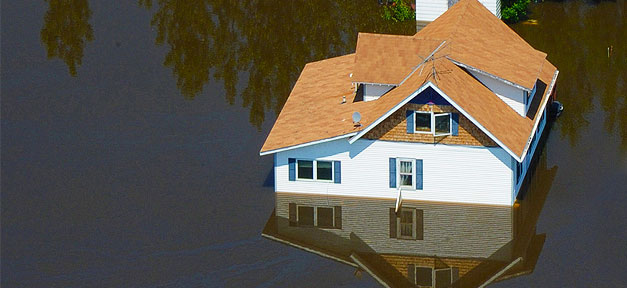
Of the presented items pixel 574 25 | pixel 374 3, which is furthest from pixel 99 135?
pixel 574 25

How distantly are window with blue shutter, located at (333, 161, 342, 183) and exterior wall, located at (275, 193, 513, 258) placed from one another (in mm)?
1021

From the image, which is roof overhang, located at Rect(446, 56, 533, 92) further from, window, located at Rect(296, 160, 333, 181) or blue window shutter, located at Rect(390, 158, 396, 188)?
window, located at Rect(296, 160, 333, 181)

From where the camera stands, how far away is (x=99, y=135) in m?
75.6

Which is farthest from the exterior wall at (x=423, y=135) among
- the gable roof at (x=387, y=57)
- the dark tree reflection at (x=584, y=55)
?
the dark tree reflection at (x=584, y=55)

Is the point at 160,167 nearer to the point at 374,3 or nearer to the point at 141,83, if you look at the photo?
the point at 141,83

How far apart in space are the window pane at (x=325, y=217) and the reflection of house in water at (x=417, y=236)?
0.05m

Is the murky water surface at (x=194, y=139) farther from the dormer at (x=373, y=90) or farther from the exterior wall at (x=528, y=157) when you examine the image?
the dormer at (x=373, y=90)

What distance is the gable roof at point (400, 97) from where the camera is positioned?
6353cm

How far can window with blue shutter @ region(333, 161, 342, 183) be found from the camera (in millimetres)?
65562

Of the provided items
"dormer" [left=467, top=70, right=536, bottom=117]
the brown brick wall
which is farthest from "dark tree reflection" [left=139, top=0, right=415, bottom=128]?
the brown brick wall

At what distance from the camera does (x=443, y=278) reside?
59594 millimetres

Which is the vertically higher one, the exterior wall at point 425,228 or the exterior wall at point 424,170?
the exterior wall at point 424,170

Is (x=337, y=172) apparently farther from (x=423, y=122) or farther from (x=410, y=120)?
(x=423, y=122)

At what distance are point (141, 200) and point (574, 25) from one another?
39665 mm
